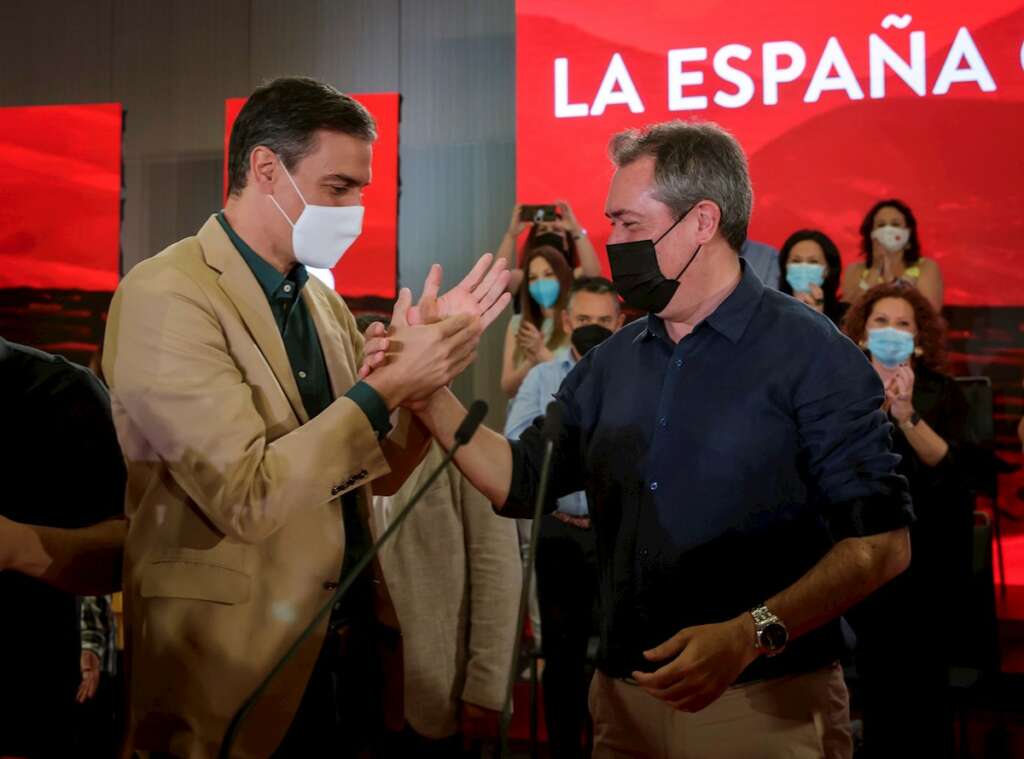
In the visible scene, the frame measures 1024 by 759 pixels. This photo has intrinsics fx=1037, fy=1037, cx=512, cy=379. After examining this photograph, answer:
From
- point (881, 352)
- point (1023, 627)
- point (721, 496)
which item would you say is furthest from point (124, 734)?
point (1023, 627)

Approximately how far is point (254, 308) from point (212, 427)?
252mm

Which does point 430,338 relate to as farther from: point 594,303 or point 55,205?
point 55,205

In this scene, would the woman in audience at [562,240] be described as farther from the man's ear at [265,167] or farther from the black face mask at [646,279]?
the man's ear at [265,167]

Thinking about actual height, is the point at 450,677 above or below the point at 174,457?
below

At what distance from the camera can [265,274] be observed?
1838mm

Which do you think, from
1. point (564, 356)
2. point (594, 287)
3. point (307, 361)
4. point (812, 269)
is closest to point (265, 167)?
point (307, 361)

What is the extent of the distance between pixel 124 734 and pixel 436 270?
0.95 m

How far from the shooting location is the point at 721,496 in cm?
176

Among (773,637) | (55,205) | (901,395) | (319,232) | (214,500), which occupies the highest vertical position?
(55,205)

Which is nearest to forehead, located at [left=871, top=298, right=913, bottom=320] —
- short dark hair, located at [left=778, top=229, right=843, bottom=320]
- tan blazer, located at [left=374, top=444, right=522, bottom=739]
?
short dark hair, located at [left=778, top=229, right=843, bottom=320]

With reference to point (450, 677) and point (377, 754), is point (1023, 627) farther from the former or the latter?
point (377, 754)

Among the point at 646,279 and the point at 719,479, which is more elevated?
the point at 646,279

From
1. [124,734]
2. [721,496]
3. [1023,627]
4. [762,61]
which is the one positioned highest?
[762,61]

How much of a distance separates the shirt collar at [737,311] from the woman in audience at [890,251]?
2.78m
